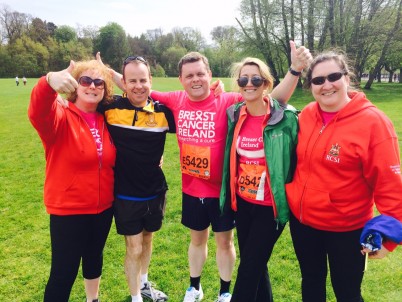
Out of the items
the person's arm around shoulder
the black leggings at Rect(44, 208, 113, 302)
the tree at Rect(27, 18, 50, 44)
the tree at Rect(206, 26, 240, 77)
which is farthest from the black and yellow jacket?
the tree at Rect(27, 18, 50, 44)

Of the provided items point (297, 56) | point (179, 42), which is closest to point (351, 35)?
point (297, 56)

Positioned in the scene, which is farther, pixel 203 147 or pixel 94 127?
pixel 203 147

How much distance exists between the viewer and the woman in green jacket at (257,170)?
8.45 ft

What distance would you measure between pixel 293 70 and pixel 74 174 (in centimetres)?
216

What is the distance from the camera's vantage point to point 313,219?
2.46 meters

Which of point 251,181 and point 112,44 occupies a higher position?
point 112,44

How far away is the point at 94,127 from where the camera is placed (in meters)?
2.89

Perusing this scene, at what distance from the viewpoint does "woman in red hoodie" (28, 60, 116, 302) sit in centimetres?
265

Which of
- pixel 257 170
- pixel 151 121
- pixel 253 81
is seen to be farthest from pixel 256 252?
pixel 151 121

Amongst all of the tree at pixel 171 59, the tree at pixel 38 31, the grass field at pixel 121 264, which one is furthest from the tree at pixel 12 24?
the grass field at pixel 121 264

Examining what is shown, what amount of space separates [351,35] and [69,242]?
107 ft

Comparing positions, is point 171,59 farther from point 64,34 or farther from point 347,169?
point 347,169

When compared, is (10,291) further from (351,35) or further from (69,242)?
(351,35)

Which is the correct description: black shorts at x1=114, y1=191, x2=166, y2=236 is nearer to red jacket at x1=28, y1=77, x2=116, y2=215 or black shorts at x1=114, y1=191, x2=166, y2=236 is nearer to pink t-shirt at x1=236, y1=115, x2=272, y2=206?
red jacket at x1=28, y1=77, x2=116, y2=215
